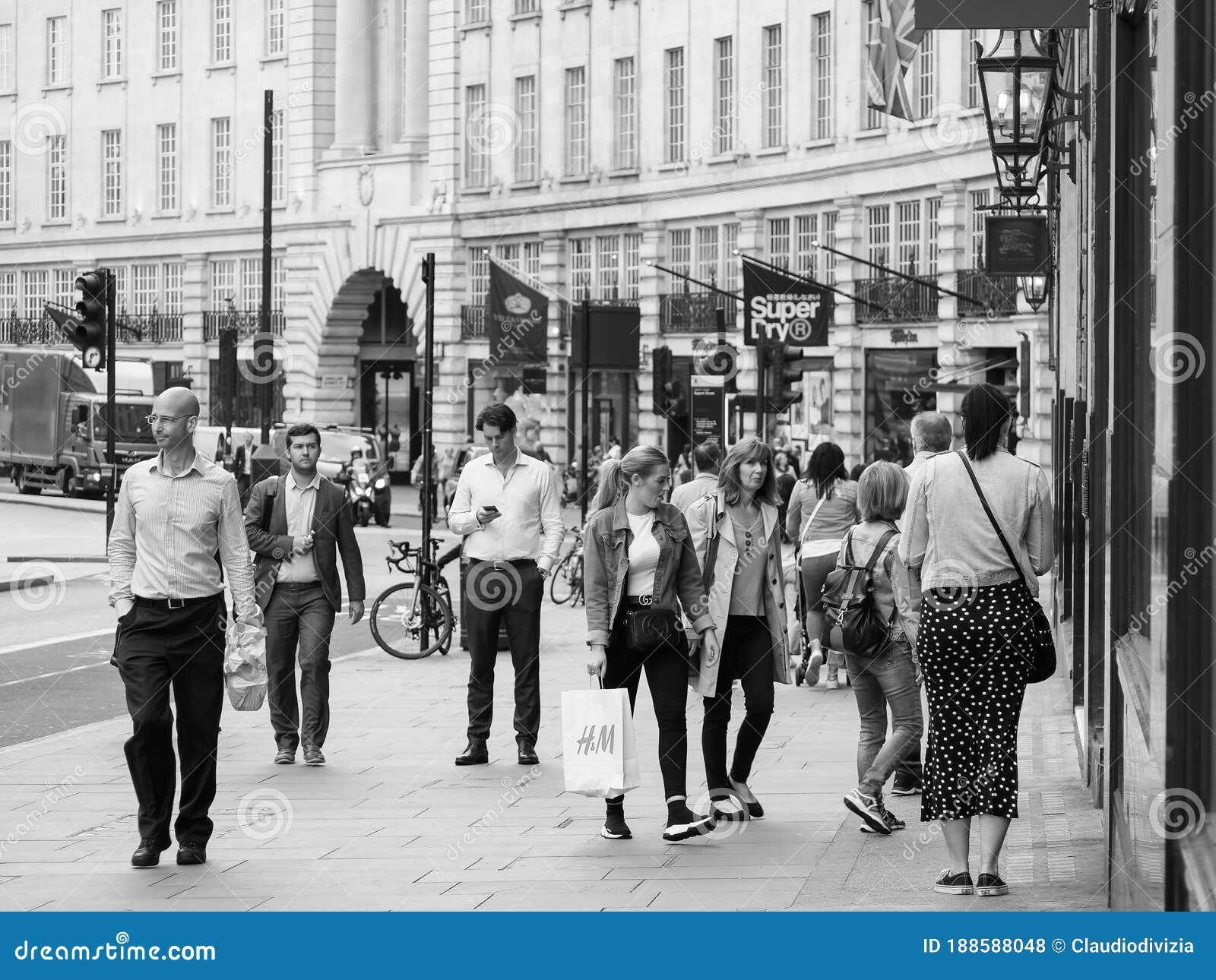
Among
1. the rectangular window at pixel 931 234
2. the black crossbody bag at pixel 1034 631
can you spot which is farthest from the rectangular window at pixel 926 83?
the black crossbody bag at pixel 1034 631

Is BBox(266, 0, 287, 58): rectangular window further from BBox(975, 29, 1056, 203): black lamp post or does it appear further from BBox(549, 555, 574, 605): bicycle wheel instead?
BBox(975, 29, 1056, 203): black lamp post

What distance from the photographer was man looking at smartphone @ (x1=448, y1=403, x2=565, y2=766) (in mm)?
10812

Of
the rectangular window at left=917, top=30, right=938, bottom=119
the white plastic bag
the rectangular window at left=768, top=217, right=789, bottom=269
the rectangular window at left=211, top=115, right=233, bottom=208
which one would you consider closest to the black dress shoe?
the white plastic bag

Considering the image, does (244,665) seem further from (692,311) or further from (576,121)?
(576,121)

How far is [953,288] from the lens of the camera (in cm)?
3831

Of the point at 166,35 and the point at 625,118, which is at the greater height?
the point at 166,35

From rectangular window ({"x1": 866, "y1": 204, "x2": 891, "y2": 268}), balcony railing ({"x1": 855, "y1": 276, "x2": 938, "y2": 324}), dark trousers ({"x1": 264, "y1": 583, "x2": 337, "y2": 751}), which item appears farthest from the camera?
rectangular window ({"x1": 866, "y1": 204, "x2": 891, "y2": 268})

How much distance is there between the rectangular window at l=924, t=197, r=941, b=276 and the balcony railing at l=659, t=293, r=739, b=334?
6.63 meters

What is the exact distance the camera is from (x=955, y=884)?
7395 mm

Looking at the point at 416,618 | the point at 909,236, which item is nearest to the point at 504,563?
the point at 416,618

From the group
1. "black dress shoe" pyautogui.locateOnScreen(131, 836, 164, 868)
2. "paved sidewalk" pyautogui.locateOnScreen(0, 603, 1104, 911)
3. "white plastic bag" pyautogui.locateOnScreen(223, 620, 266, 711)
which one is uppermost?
"white plastic bag" pyautogui.locateOnScreen(223, 620, 266, 711)

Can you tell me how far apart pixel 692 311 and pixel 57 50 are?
28.7 metres

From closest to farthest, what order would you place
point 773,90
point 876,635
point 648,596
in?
point 648,596, point 876,635, point 773,90

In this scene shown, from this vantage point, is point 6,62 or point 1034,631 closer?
point 1034,631
